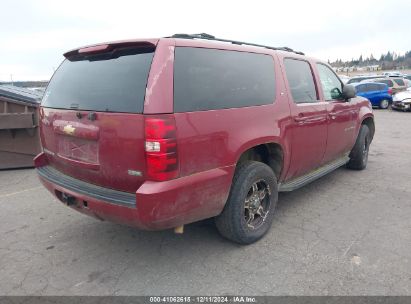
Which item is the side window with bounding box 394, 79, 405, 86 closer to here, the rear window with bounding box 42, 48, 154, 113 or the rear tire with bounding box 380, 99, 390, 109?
the rear tire with bounding box 380, 99, 390, 109

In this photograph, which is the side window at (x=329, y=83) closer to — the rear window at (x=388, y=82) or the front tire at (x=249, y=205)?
the front tire at (x=249, y=205)

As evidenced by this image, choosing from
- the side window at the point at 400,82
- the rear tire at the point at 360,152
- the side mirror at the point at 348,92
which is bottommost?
the rear tire at the point at 360,152

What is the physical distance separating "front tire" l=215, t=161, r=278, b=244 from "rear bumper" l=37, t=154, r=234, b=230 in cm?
18

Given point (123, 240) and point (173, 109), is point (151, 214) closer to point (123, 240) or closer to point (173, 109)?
point (173, 109)

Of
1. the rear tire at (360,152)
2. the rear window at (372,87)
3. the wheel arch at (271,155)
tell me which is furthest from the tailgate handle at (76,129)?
the rear window at (372,87)

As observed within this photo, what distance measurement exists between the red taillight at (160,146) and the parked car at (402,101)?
18598 mm

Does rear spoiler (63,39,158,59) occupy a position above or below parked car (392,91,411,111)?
above

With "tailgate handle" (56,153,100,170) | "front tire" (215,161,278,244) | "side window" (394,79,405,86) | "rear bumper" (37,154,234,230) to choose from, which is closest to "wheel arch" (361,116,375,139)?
"front tire" (215,161,278,244)

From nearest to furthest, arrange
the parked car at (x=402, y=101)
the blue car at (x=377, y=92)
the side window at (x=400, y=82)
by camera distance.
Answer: the parked car at (x=402, y=101) → the blue car at (x=377, y=92) → the side window at (x=400, y=82)

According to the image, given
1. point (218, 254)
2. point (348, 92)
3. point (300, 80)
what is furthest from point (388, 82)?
point (218, 254)

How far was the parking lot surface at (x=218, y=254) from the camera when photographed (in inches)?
108

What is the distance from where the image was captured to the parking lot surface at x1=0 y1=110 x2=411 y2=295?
273 cm

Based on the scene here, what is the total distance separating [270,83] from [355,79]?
2271cm

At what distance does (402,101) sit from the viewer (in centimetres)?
1767
